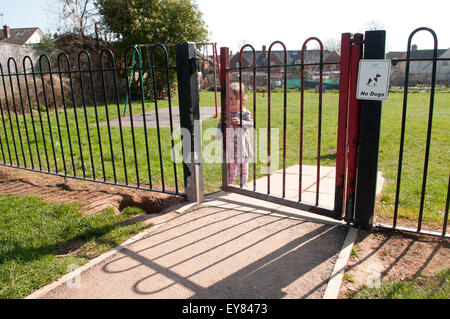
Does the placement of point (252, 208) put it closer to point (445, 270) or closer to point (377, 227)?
point (377, 227)

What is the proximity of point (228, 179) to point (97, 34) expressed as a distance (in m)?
23.3

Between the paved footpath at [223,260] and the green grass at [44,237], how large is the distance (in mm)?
145

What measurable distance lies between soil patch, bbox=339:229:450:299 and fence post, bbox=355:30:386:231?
0.21 metres

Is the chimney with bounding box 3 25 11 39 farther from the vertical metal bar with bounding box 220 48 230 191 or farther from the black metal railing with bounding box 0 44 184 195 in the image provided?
the vertical metal bar with bounding box 220 48 230 191

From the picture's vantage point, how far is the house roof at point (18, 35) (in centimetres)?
4738

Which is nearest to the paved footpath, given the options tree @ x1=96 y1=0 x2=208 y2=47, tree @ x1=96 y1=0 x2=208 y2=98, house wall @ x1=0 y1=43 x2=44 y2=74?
house wall @ x1=0 y1=43 x2=44 y2=74

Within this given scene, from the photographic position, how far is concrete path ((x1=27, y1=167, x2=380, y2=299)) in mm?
2480

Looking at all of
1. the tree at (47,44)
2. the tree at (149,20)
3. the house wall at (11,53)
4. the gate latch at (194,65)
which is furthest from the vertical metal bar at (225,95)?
the tree at (47,44)

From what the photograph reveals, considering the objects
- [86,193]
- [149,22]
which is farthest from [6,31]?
[86,193]

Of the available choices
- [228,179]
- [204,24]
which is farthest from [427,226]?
[204,24]

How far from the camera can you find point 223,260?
2.86m

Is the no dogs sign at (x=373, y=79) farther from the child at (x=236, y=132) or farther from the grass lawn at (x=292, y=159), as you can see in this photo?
the child at (x=236, y=132)

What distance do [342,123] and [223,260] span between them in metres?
1.66

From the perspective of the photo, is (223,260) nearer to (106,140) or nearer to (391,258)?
(391,258)
